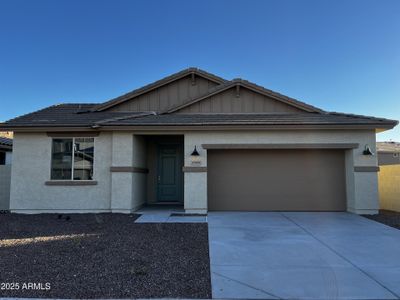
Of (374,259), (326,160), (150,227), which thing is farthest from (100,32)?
(374,259)

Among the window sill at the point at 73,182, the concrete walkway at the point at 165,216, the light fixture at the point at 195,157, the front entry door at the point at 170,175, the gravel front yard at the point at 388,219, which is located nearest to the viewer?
the gravel front yard at the point at 388,219

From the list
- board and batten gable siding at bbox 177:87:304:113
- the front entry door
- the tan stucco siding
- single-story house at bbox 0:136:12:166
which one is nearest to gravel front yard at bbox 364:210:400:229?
the tan stucco siding

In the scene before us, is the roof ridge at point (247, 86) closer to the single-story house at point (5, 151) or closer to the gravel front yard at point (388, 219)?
the gravel front yard at point (388, 219)

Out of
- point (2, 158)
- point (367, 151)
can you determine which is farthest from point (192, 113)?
point (2, 158)

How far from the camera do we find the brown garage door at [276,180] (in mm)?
11367

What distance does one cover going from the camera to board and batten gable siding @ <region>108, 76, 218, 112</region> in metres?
13.8

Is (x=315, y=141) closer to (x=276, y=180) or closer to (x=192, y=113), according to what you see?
(x=276, y=180)

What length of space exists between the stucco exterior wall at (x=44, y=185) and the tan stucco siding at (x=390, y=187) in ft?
35.7

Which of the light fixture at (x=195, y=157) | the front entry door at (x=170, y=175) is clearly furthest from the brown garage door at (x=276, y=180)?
the front entry door at (x=170, y=175)

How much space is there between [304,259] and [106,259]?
3.59 meters

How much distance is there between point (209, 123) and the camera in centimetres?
1085

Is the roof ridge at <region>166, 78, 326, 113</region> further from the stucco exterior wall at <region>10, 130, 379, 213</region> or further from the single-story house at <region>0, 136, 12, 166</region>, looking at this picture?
the single-story house at <region>0, 136, 12, 166</region>

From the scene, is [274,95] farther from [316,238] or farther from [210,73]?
[316,238]

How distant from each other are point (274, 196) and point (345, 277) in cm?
671
